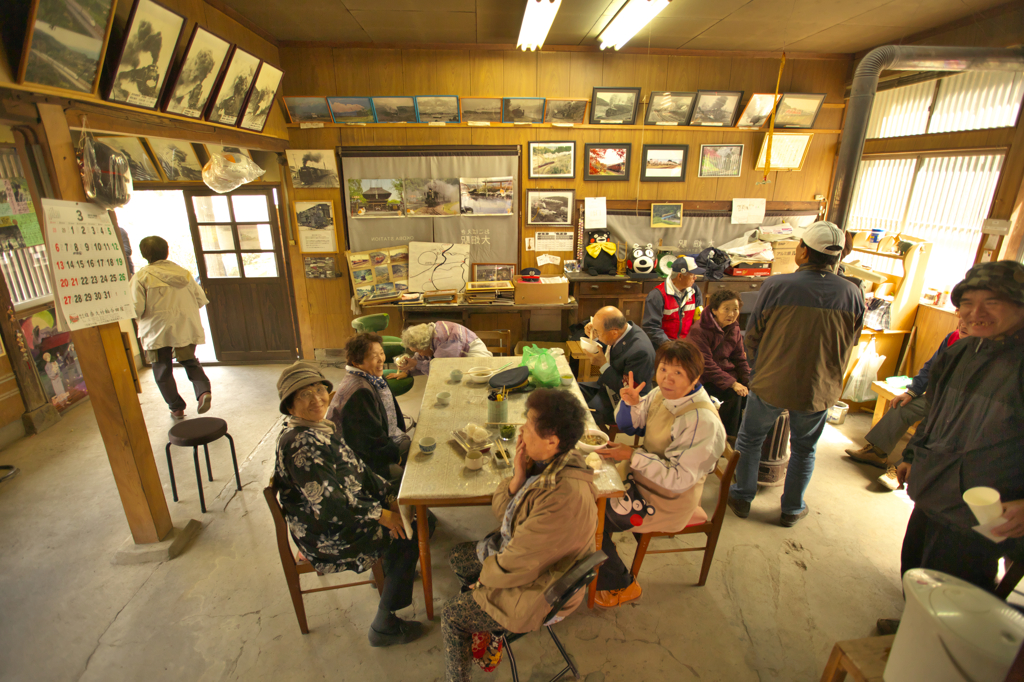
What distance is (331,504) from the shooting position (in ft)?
7.33

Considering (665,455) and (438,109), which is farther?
(438,109)

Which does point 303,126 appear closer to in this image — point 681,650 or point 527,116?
point 527,116

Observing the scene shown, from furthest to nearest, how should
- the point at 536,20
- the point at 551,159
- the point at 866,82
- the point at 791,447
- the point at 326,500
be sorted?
the point at 551,159
the point at 866,82
the point at 536,20
the point at 791,447
the point at 326,500

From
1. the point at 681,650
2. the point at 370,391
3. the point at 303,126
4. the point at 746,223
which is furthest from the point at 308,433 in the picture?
the point at 746,223

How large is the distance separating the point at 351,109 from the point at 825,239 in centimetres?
529

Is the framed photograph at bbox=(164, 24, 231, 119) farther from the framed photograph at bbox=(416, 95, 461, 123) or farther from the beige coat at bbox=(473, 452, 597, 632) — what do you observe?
the beige coat at bbox=(473, 452, 597, 632)

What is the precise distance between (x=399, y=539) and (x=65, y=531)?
2.81 meters

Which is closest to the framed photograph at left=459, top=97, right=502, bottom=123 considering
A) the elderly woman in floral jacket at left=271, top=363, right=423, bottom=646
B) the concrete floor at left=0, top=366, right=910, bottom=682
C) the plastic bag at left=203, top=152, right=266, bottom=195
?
the plastic bag at left=203, top=152, right=266, bottom=195

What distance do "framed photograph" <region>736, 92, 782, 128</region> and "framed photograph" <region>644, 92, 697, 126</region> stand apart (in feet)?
2.23

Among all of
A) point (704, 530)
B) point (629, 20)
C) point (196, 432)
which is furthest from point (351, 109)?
point (704, 530)

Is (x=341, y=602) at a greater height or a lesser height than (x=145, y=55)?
lesser

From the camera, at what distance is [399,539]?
8.38ft

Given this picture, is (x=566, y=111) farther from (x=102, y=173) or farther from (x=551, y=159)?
(x=102, y=173)

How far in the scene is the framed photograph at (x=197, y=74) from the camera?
3525 mm
